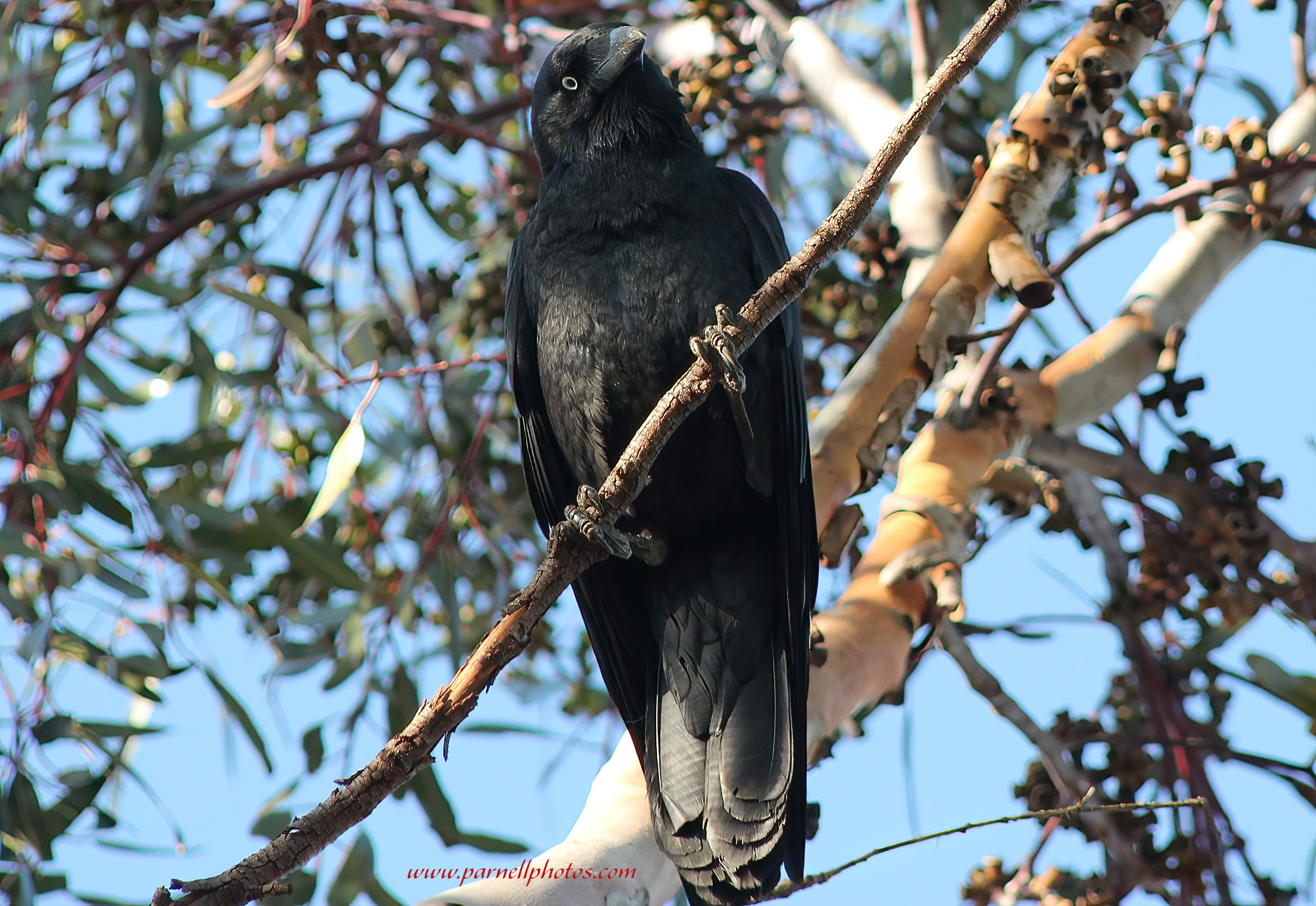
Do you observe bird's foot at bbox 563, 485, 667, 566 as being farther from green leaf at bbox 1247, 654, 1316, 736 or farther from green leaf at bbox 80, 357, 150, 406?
green leaf at bbox 80, 357, 150, 406

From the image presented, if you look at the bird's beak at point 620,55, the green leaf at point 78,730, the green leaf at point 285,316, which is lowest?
the green leaf at point 78,730

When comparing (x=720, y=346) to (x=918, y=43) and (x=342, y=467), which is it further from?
(x=918, y=43)

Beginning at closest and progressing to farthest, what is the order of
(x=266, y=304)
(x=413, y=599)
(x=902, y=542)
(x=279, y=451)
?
(x=902, y=542), (x=266, y=304), (x=413, y=599), (x=279, y=451)

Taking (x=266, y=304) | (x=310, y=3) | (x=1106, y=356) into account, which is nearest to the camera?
(x=1106, y=356)

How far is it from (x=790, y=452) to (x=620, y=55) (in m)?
0.97

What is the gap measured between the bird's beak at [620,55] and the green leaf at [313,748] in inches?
69.1

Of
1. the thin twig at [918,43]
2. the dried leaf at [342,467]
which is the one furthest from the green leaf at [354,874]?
the thin twig at [918,43]

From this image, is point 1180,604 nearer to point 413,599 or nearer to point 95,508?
point 413,599

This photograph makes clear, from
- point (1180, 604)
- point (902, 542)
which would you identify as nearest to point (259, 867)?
point (902, 542)

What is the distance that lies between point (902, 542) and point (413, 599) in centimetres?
175

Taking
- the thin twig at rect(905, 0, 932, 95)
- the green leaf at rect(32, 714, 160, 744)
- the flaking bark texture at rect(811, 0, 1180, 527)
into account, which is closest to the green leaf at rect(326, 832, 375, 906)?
the green leaf at rect(32, 714, 160, 744)

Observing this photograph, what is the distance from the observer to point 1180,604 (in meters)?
2.84

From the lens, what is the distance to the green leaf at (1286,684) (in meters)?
2.22

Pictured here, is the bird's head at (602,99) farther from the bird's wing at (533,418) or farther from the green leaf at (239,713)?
the green leaf at (239,713)
